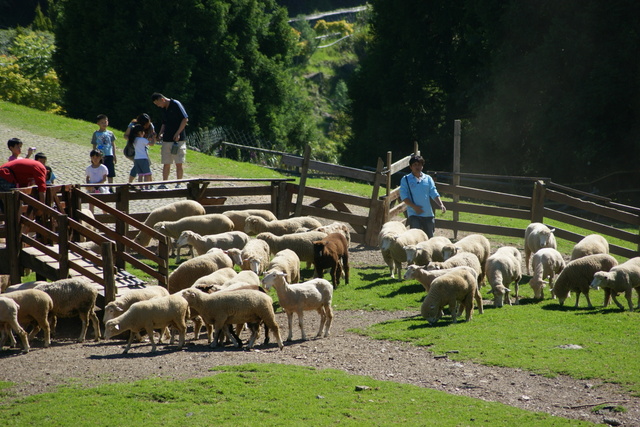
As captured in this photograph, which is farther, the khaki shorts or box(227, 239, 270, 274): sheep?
the khaki shorts

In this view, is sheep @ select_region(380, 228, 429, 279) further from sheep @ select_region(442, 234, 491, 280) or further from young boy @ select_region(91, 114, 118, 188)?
young boy @ select_region(91, 114, 118, 188)

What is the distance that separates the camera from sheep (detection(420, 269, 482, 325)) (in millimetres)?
12195

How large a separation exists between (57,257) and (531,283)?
844 centimetres

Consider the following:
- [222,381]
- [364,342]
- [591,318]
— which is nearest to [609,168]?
[591,318]

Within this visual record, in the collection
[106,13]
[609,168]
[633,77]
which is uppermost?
[106,13]

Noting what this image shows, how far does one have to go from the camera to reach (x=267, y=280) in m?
11.8

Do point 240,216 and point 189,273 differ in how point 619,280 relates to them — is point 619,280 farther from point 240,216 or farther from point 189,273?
point 240,216

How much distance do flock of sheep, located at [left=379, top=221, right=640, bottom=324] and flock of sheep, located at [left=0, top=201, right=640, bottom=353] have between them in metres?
0.02

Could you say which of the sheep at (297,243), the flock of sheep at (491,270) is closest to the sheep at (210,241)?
the sheep at (297,243)

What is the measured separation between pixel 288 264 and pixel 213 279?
1.54 m

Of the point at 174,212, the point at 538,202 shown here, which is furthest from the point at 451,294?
the point at 174,212

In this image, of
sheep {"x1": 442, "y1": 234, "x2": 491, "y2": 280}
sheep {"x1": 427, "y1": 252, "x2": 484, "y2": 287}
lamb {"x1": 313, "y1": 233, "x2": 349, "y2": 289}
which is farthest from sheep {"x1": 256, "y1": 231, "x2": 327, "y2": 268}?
sheep {"x1": 427, "y1": 252, "x2": 484, "y2": 287}

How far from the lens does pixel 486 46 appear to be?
38.2m

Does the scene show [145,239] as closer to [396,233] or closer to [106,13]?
[396,233]
